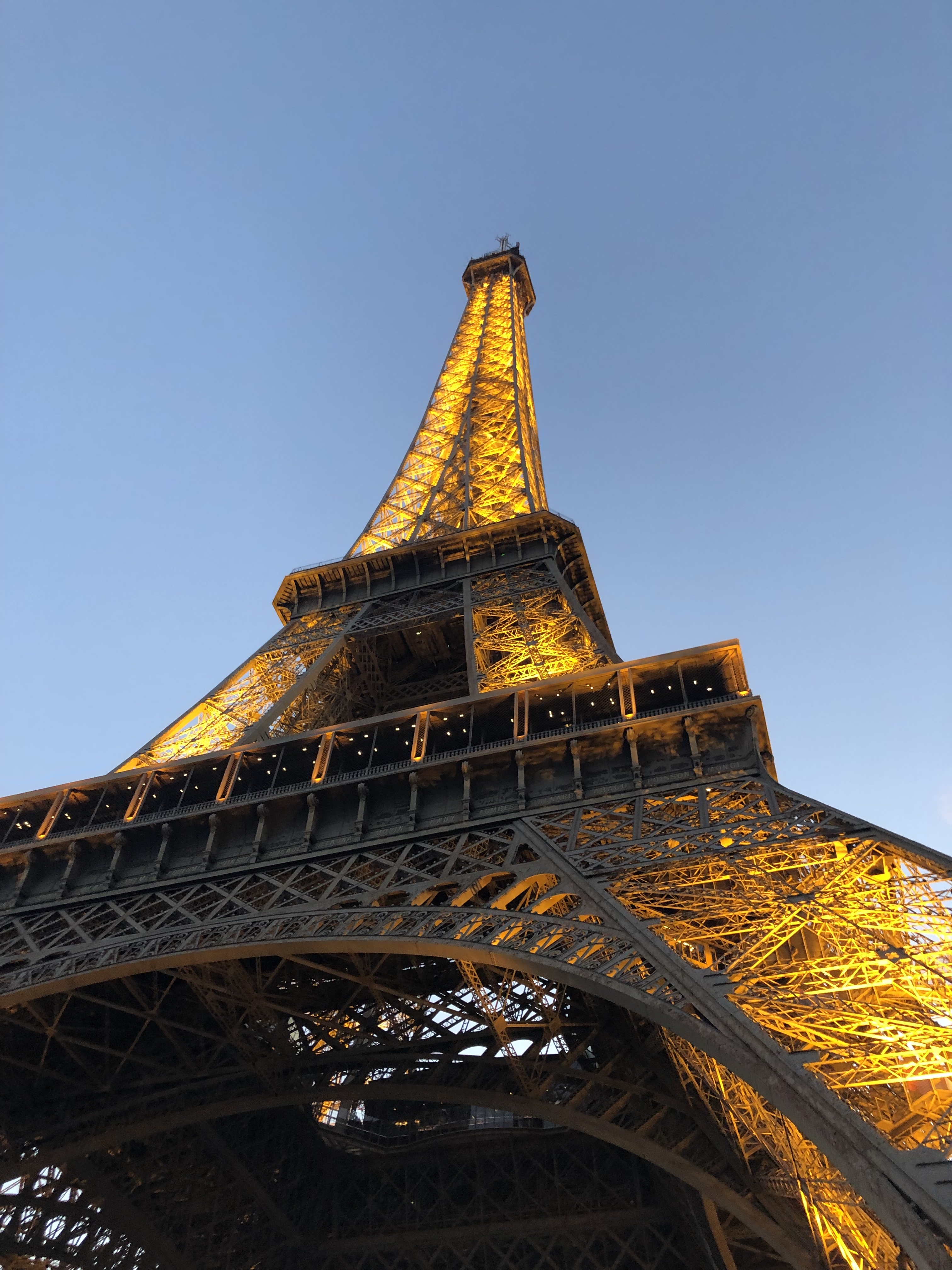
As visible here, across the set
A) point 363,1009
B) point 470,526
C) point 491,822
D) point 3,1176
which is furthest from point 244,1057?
point 470,526

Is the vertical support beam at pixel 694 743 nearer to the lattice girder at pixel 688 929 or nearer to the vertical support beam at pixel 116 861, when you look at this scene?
the lattice girder at pixel 688 929

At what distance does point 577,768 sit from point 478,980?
4129 mm

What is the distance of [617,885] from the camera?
45.9 feet

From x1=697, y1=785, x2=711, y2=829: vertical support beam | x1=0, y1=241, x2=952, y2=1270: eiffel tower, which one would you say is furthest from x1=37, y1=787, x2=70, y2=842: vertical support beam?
x1=697, y1=785, x2=711, y2=829: vertical support beam

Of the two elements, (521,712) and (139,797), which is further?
(139,797)

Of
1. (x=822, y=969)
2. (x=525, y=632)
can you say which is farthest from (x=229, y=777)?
(x=822, y=969)

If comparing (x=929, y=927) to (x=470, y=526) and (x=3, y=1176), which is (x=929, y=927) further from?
(x=470, y=526)

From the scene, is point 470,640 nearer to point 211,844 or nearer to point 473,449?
point 211,844

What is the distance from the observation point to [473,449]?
42.9 m

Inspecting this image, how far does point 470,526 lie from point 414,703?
6.54 m

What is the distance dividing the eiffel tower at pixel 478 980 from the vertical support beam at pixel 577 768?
7 centimetres

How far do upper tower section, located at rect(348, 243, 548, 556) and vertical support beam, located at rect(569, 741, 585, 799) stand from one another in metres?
15.1

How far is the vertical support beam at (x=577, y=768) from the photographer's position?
17.8 meters

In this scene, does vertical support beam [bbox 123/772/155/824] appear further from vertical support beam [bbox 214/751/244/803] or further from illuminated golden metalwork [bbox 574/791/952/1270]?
illuminated golden metalwork [bbox 574/791/952/1270]
